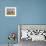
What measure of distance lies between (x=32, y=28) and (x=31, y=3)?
74cm


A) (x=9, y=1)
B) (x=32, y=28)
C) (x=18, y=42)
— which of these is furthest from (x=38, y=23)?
(x=9, y=1)

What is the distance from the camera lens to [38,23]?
3.62 metres

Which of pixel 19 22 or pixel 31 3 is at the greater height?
pixel 31 3

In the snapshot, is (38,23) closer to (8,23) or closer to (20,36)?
(20,36)

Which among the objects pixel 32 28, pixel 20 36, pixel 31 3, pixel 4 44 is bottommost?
pixel 4 44

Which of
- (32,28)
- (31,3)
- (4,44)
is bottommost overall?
(4,44)

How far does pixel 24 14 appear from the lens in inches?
143

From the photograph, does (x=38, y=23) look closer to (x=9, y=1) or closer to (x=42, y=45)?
(x=42, y=45)

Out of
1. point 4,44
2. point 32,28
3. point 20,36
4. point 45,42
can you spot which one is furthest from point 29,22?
point 4,44

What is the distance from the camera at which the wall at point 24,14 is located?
11.9 ft

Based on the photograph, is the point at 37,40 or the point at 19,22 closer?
the point at 37,40

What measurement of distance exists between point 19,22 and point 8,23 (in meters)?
0.32

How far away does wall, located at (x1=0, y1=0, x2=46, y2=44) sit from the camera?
363 centimetres

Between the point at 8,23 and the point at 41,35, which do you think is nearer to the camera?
the point at 41,35
